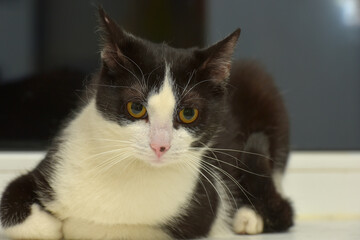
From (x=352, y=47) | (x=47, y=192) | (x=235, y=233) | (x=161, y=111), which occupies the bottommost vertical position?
(x=235, y=233)

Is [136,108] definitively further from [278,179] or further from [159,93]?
[278,179]

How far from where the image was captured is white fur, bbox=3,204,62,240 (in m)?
1.24

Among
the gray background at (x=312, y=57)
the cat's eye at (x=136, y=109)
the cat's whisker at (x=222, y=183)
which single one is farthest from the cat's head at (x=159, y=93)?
the gray background at (x=312, y=57)

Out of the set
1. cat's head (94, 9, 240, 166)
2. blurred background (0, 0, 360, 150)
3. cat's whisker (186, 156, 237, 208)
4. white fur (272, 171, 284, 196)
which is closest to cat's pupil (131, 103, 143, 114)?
cat's head (94, 9, 240, 166)

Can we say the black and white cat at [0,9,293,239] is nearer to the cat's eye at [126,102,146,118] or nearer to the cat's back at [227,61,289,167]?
the cat's eye at [126,102,146,118]

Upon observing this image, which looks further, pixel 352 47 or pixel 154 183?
pixel 352 47

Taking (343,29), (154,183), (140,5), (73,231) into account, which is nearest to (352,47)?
(343,29)

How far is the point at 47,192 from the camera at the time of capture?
1.29 meters

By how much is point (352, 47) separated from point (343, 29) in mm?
87

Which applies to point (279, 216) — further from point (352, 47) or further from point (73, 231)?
point (352, 47)

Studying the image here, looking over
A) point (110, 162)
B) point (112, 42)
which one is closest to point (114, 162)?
point (110, 162)

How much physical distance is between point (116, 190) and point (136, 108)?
21cm

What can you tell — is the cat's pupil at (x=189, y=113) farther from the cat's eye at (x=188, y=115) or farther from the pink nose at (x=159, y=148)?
the pink nose at (x=159, y=148)

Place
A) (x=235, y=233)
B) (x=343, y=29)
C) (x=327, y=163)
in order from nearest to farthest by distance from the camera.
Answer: (x=235, y=233)
(x=327, y=163)
(x=343, y=29)
